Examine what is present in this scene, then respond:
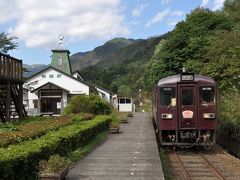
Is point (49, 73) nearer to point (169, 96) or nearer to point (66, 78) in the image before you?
point (66, 78)

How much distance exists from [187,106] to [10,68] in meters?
9.91

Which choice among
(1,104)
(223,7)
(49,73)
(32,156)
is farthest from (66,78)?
(32,156)

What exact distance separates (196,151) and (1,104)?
35.4 ft

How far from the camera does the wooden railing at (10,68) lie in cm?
2188

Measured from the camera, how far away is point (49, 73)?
55.1 m

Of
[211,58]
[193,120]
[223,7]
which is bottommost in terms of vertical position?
[193,120]

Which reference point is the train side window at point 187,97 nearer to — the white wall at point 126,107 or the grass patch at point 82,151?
the grass patch at point 82,151

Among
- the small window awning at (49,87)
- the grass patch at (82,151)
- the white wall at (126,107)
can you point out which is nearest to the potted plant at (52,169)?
the grass patch at (82,151)

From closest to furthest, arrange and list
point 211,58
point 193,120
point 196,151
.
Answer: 1. point 193,120
2. point 196,151
3. point 211,58

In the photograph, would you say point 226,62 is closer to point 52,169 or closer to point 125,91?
point 52,169

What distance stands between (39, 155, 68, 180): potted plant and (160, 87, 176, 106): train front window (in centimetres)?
948

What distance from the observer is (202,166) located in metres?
15.5

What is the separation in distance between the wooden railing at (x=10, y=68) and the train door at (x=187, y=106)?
877 centimetres

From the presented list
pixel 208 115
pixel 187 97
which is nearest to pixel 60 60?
pixel 187 97
